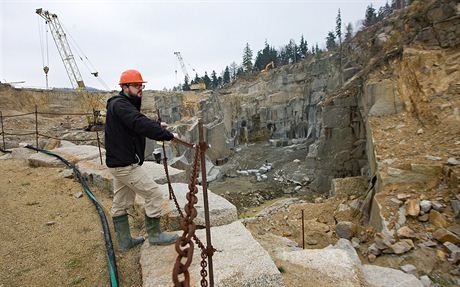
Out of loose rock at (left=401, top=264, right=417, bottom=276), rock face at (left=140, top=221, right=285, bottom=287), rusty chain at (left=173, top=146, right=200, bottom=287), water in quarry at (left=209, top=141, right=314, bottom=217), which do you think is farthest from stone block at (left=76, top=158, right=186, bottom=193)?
water in quarry at (left=209, top=141, right=314, bottom=217)

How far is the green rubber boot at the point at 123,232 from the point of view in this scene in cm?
328

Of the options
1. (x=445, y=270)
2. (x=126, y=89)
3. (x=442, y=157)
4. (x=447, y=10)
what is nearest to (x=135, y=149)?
(x=126, y=89)

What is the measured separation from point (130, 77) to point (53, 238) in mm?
2720

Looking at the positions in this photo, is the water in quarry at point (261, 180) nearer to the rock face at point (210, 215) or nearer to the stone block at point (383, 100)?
the stone block at point (383, 100)

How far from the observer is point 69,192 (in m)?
5.77

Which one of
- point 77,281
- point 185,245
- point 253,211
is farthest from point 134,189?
point 253,211

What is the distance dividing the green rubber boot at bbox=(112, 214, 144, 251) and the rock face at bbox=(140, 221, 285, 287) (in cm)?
22

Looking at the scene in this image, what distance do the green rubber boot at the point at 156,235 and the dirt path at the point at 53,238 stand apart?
1.02ft

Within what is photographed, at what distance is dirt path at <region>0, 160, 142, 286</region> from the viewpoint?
3.06m

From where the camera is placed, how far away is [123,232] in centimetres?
335

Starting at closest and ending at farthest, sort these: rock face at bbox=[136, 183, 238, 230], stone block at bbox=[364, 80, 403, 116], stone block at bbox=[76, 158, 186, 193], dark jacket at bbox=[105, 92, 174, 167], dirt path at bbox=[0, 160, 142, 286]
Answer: dark jacket at bbox=[105, 92, 174, 167] < dirt path at bbox=[0, 160, 142, 286] < rock face at bbox=[136, 183, 238, 230] < stone block at bbox=[76, 158, 186, 193] < stone block at bbox=[364, 80, 403, 116]

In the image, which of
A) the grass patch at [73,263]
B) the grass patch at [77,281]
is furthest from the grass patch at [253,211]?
the grass patch at [77,281]

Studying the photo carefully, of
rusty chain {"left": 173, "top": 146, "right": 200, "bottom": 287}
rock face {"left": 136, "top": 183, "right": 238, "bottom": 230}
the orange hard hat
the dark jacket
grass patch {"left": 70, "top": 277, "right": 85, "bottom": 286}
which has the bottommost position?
grass patch {"left": 70, "top": 277, "right": 85, "bottom": 286}

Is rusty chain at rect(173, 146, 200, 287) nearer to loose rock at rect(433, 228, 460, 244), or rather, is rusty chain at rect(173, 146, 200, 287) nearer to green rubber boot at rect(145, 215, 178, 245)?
green rubber boot at rect(145, 215, 178, 245)
